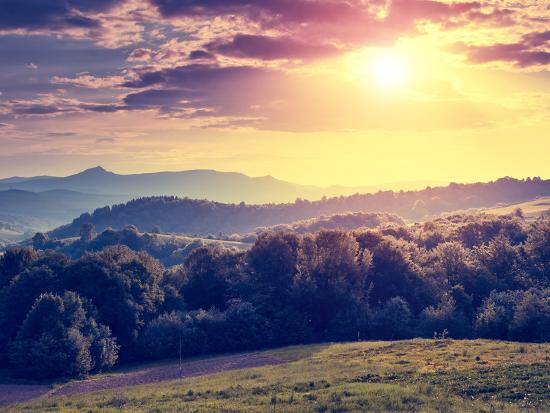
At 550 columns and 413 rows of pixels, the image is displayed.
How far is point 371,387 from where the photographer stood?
36.7 m

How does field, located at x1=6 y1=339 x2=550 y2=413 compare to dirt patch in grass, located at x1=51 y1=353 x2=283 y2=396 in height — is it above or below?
above

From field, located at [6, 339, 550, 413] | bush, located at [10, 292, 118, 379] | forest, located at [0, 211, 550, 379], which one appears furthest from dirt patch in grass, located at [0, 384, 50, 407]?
forest, located at [0, 211, 550, 379]

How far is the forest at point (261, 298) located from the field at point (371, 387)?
12845 mm

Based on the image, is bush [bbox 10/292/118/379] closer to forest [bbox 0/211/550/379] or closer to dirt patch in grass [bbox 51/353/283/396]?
forest [bbox 0/211/550/379]

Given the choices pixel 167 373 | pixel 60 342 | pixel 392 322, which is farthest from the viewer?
pixel 392 322

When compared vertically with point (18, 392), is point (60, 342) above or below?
above

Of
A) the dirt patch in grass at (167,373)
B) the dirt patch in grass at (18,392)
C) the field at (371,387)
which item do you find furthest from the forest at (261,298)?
the field at (371,387)

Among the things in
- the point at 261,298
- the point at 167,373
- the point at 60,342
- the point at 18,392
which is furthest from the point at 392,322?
the point at 18,392

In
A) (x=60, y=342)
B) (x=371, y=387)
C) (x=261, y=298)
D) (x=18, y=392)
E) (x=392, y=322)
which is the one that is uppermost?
(x=371, y=387)

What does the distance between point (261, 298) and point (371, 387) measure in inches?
1887

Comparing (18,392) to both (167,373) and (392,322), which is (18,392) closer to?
(167,373)

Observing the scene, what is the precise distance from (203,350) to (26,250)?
30.6m

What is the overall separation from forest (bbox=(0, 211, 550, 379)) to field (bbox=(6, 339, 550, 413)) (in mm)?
12845

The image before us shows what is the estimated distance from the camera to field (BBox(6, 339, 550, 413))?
32.5 metres
